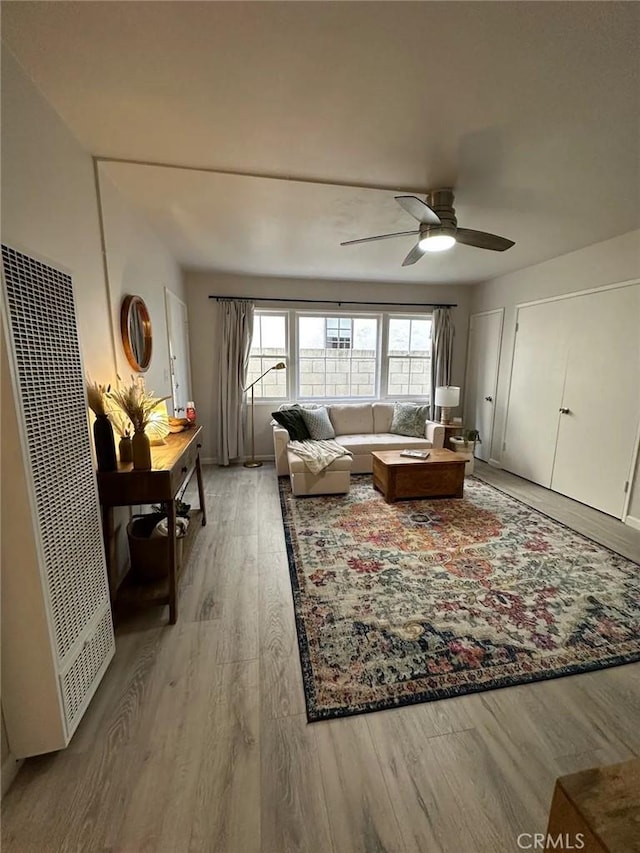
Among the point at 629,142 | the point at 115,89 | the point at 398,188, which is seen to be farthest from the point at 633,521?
the point at 115,89

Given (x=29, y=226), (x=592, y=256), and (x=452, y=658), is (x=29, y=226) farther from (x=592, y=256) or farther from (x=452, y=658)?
(x=592, y=256)

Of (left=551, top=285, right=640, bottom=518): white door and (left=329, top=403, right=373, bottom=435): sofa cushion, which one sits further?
(left=329, top=403, right=373, bottom=435): sofa cushion

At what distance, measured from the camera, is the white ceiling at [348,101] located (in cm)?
115

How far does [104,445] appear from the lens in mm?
1733

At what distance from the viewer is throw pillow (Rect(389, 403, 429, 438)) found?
15.0 feet

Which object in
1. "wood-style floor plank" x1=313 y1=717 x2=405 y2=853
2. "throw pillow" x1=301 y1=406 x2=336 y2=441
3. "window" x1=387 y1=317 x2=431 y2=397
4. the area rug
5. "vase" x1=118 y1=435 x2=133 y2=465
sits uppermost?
"window" x1=387 y1=317 x2=431 y2=397

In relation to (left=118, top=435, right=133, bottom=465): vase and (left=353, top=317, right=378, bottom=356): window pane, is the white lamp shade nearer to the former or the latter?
(left=353, top=317, right=378, bottom=356): window pane

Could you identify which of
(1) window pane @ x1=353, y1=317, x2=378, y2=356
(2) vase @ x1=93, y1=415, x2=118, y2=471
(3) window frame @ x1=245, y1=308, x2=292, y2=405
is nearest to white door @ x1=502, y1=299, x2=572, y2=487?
(1) window pane @ x1=353, y1=317, x2=378, y2=356

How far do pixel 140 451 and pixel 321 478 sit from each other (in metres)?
2.08

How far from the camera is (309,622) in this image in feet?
6.05

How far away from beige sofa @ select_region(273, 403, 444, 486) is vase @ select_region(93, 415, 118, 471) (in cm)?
196

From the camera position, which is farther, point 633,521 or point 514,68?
point 633,521

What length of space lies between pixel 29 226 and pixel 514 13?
1899 mm

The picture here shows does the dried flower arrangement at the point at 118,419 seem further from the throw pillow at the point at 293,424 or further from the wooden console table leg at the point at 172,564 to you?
the throw pillow at the point at 293,424
